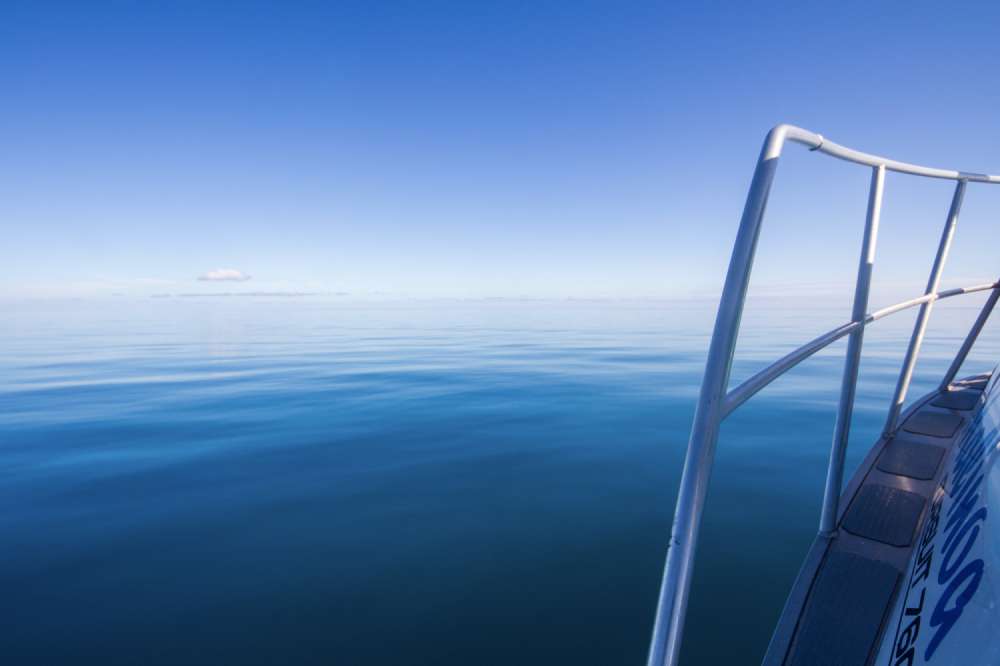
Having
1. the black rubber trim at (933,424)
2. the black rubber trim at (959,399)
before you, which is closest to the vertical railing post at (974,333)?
the black rubber trim at (959,399)

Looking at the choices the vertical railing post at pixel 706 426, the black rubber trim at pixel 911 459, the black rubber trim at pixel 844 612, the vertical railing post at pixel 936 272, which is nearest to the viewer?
the vertical railing post at pixel 706 426

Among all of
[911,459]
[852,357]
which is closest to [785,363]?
[852,357]

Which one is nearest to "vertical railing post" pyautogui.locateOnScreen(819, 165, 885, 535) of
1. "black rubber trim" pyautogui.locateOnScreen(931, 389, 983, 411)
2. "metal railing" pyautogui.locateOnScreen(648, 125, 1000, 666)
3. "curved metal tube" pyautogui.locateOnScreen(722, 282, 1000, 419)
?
"curved metal tube" pyautogui.locateOnScreen(722, 282, 1000, 419)

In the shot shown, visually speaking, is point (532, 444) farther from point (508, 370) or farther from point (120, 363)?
point (120, 363)

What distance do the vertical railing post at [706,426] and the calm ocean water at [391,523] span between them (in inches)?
70.6

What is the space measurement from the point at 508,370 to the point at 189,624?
28.5ft

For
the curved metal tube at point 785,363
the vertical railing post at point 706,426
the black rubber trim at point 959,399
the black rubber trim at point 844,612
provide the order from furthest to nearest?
1. the black rubber trim at point 959,399
2. the black rubber trim at point 844,612
3. the curved metal tube at point 785,363
4. the vertical railing post at point 706,426

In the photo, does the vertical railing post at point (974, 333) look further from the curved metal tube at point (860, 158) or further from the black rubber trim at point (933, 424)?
the curved metal tube at point (860, 158)

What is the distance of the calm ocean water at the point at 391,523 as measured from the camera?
2.49 metres

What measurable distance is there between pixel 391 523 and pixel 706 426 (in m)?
3.30

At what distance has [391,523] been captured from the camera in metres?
3.67

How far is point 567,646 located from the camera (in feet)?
7.84

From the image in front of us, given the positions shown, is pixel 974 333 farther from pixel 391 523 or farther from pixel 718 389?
pixel 391 523

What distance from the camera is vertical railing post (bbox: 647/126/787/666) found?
91 cm
